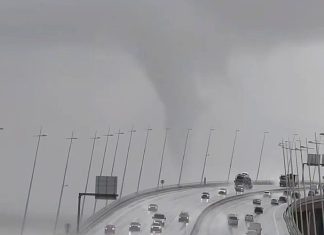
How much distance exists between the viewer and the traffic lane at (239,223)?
138 metres

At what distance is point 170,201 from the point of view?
19638cm

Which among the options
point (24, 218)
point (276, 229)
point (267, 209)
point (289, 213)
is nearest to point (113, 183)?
point (24, 218)

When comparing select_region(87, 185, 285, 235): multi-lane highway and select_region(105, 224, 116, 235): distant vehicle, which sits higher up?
select_region(87, 185, 285, 235): multi-lane highway

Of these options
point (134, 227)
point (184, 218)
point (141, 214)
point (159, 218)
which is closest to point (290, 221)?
point (184, 218)

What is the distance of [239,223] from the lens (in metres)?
153

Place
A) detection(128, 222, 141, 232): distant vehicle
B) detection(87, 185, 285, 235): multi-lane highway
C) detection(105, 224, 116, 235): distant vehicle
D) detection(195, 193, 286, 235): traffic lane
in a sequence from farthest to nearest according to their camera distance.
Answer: detection(195, 193, 286, 235): traffic lane → detection(87, 185, 285, 235): multi-lane highway → detection(128, 222, 141, 232): distant vehicle → detection(105, 224, 116, 235): distant vehicle

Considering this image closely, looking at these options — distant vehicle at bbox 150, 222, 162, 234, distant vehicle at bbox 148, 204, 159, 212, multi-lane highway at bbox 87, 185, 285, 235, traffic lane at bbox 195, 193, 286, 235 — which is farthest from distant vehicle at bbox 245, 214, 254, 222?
distant vehicle at bbox 150, 222, 162, 234

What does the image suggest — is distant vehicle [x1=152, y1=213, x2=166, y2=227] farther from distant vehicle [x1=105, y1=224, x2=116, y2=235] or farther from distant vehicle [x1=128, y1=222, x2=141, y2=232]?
distant vehicle [x1=105, y1=224, x2=116, y2=235]

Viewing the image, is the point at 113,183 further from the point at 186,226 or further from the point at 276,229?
the point at 276,229

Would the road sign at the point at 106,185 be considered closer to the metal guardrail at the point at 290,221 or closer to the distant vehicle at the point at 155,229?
the distant vehicle at the point at 155,229

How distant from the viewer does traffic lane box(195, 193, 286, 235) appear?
13850cm

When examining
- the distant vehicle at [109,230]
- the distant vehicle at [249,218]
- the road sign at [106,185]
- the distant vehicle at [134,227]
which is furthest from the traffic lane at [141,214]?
the distant vehicle at [249,218]

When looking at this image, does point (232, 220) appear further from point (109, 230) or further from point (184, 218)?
point (109, 230)

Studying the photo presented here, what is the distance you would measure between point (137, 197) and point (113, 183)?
53.8 meters
